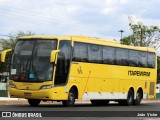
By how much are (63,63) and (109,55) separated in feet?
15.6

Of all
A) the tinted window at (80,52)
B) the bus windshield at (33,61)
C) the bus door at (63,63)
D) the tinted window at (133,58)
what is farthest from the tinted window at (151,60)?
the bus windshield at (33,61)

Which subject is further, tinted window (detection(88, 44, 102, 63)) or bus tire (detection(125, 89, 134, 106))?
bus tire (detection(125, 89, 134, 106))

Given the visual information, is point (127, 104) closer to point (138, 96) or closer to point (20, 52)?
point (138, 96)

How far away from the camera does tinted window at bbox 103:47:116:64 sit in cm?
2927

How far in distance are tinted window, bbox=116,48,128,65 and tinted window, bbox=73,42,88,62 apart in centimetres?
372

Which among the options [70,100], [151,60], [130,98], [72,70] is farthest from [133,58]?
[70,100]

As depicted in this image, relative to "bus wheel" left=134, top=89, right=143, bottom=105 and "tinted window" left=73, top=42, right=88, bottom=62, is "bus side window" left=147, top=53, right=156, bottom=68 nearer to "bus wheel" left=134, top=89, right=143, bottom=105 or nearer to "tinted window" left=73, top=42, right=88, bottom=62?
"bus wheel" left=134, top=89, right=143, bottom=105

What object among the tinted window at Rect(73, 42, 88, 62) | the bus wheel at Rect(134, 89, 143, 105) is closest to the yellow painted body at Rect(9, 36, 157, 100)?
the tinted window at Rect(73, 42, 88, 62)

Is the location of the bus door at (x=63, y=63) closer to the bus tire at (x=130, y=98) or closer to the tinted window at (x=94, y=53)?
the tinted window at (x=94, y=53)

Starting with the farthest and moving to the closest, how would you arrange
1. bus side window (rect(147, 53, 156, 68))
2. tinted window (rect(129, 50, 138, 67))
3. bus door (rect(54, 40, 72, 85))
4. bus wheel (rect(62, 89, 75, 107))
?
1. bus side window (rect(147, 53, 156, 68))
2. tinted window (rect(129, 50, 138, 67))
3. bus wheel (rect(62, 89, 75, 107))
4. bus door (rect(54, 40, 72, 85))

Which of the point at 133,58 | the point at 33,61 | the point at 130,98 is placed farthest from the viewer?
the point at 130,98

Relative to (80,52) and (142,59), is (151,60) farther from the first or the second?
(80,52)

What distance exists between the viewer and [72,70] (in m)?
26.2

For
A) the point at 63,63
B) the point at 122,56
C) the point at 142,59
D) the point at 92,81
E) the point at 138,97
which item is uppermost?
the point at 122,56
